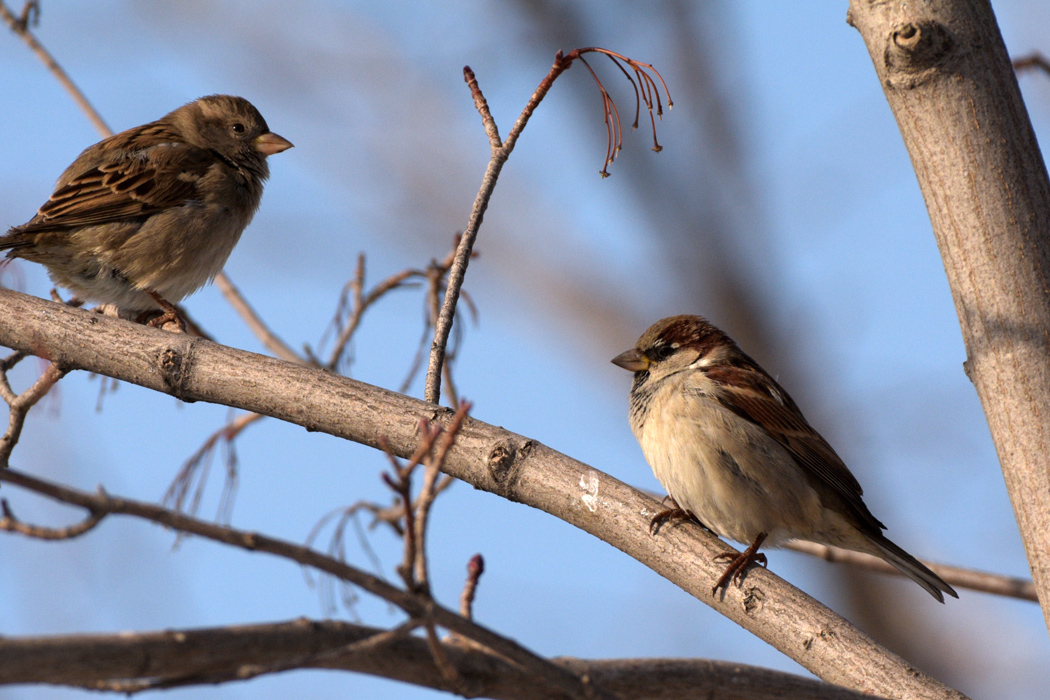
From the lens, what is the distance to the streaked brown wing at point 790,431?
355 cm

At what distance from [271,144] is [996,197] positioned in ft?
13.3

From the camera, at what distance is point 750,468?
347 cm

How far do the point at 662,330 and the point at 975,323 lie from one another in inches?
74.0

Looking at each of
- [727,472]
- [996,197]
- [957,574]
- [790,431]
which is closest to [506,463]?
[727,472]

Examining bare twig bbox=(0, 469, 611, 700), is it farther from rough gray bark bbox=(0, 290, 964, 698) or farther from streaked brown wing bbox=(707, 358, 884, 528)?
streaked brown wing bbox=(707, 358, 884, 528)

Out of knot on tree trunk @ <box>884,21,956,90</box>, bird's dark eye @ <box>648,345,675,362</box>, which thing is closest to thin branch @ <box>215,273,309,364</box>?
bird's dark eye @ <box>648,345,675,362</box>

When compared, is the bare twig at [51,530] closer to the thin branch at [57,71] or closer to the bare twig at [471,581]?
the bare twig at [471,581]

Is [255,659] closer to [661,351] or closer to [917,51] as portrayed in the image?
[917,51]

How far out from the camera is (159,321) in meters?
A: 4.36

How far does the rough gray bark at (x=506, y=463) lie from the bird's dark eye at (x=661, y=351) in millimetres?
1378

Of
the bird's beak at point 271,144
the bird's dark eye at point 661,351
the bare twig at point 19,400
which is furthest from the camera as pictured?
the bird's beak at point 271,144

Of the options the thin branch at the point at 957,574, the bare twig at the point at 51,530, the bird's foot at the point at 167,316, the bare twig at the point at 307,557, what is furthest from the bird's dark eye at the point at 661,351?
the bare twig at the point at 51,530

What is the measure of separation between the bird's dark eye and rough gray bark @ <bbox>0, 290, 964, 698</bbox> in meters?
1.38

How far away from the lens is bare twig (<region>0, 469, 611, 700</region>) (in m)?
1.13
